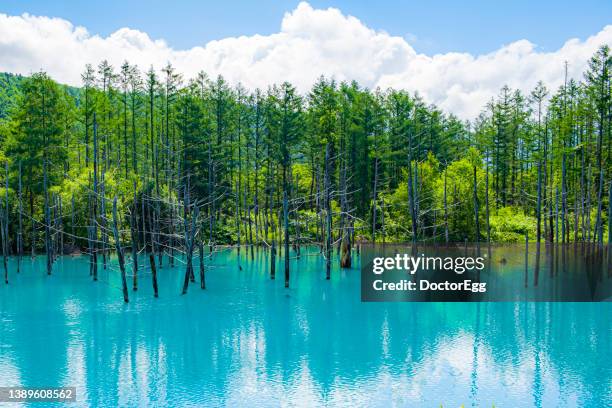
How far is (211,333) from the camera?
78.5 feet

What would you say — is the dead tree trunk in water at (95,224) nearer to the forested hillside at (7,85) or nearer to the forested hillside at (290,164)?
the forested hillside at (290,164)

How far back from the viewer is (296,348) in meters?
21.7

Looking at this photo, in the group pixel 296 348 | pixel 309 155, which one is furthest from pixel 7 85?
pixel 296 348

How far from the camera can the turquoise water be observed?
17.0m

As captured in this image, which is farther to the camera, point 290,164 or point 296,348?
point 290,164

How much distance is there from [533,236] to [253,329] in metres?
32.0

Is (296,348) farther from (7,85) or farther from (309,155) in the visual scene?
(7,85)

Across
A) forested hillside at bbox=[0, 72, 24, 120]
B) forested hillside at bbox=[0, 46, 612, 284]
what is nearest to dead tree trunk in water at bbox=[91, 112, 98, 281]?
forested hillside at bbox=[0, 46, 612, 284]

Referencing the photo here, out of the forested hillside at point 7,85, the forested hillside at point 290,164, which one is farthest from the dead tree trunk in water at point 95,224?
the forested hillside at point 7,85

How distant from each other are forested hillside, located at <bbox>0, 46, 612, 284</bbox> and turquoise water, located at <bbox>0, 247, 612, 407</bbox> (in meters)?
6.23

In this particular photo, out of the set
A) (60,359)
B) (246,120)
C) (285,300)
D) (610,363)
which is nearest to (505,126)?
(246,120)

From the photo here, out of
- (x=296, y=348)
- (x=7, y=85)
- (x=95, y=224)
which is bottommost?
(x=296, y=348)

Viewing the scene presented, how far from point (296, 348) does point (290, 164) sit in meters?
29.1

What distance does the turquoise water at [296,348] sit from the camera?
16969 mm
